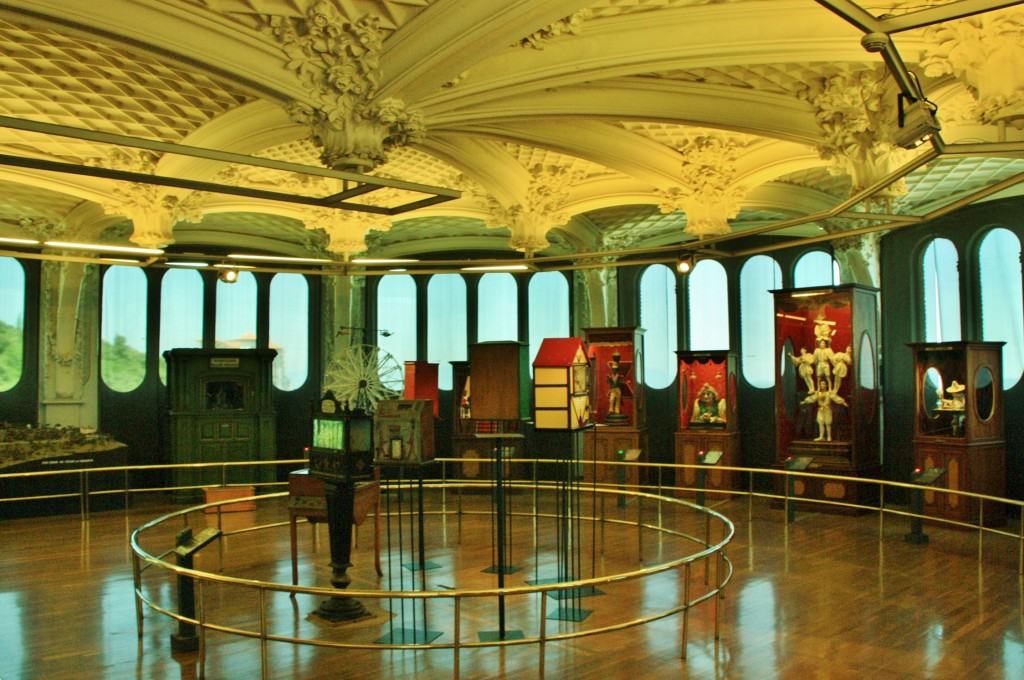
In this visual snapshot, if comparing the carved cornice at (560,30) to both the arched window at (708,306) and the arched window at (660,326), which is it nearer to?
the arched window at (708,306)

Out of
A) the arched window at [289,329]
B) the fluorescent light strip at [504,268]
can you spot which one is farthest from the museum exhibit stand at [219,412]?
the fluorescent light strip at [504,268]

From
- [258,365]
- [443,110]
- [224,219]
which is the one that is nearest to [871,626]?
[443,110]

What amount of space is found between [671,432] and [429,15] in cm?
1226

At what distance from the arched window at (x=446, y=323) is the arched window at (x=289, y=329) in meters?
2.81

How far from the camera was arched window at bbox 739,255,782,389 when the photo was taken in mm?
16703

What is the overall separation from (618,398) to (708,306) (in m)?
3.05

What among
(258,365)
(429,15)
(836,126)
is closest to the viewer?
(429,15)

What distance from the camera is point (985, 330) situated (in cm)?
1390

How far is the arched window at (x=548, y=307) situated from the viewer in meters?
19.0

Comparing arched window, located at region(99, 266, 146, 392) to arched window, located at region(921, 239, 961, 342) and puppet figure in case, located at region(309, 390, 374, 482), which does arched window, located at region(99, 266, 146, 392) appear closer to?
puppet figure in case, located at region(309, 390, 374, 482)

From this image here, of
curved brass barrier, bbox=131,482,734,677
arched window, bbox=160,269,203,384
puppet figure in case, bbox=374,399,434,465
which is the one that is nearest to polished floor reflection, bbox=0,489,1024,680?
curved brass barrier, bbox=131,482,734,677

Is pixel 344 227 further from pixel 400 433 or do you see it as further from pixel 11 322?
pixel 11 322

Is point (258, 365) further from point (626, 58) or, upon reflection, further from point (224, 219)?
point (626, 58)

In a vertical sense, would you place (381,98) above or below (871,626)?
above
